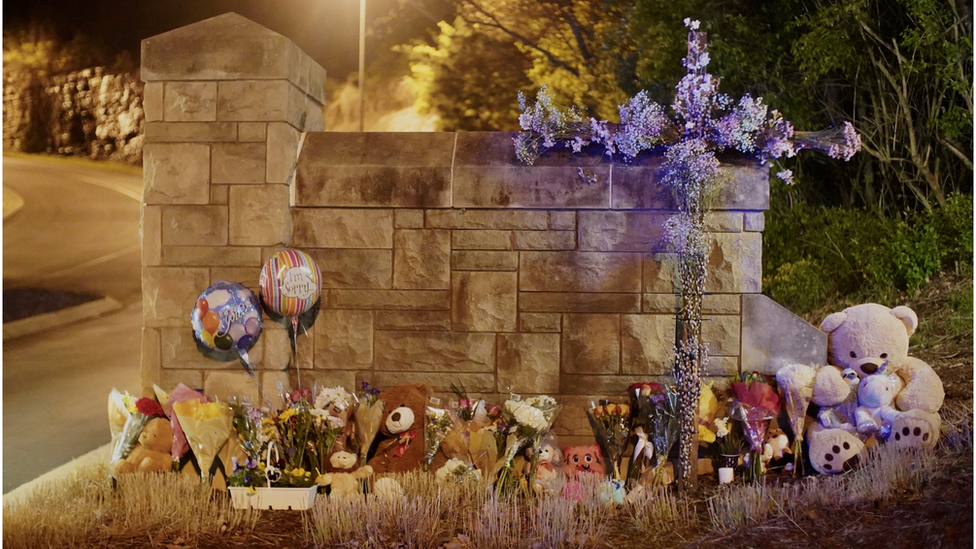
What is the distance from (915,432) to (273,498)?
3230 millimetres

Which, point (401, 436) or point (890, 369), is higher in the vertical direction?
point (890, 369)

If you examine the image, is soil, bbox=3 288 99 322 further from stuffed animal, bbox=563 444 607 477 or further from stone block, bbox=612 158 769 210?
stone block, bbox=612 158 769 210

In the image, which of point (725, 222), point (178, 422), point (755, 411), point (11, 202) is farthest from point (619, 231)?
point (11, 202)

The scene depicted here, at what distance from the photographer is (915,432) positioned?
13.1 feet

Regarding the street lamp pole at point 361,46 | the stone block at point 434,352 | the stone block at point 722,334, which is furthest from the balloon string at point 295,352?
the street lamp pole at point 361,46

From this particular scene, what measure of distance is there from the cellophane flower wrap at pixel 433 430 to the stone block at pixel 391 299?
60 cm

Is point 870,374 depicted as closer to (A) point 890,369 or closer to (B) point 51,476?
(A) point 890,369

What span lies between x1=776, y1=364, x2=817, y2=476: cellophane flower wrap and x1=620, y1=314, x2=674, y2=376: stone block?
61 centimetres

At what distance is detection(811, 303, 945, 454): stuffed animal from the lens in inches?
158

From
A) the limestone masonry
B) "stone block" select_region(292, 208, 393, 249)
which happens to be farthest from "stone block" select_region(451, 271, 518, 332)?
"stone block" select_region(292, 208, 393, 249)

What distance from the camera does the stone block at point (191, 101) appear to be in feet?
14.0

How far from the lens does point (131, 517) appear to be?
11.8ft

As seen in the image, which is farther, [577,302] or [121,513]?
[577,302]

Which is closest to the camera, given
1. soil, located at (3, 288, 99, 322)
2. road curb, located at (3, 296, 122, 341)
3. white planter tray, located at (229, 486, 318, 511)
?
white planter tray, located at (229, 486, 318, 511)
